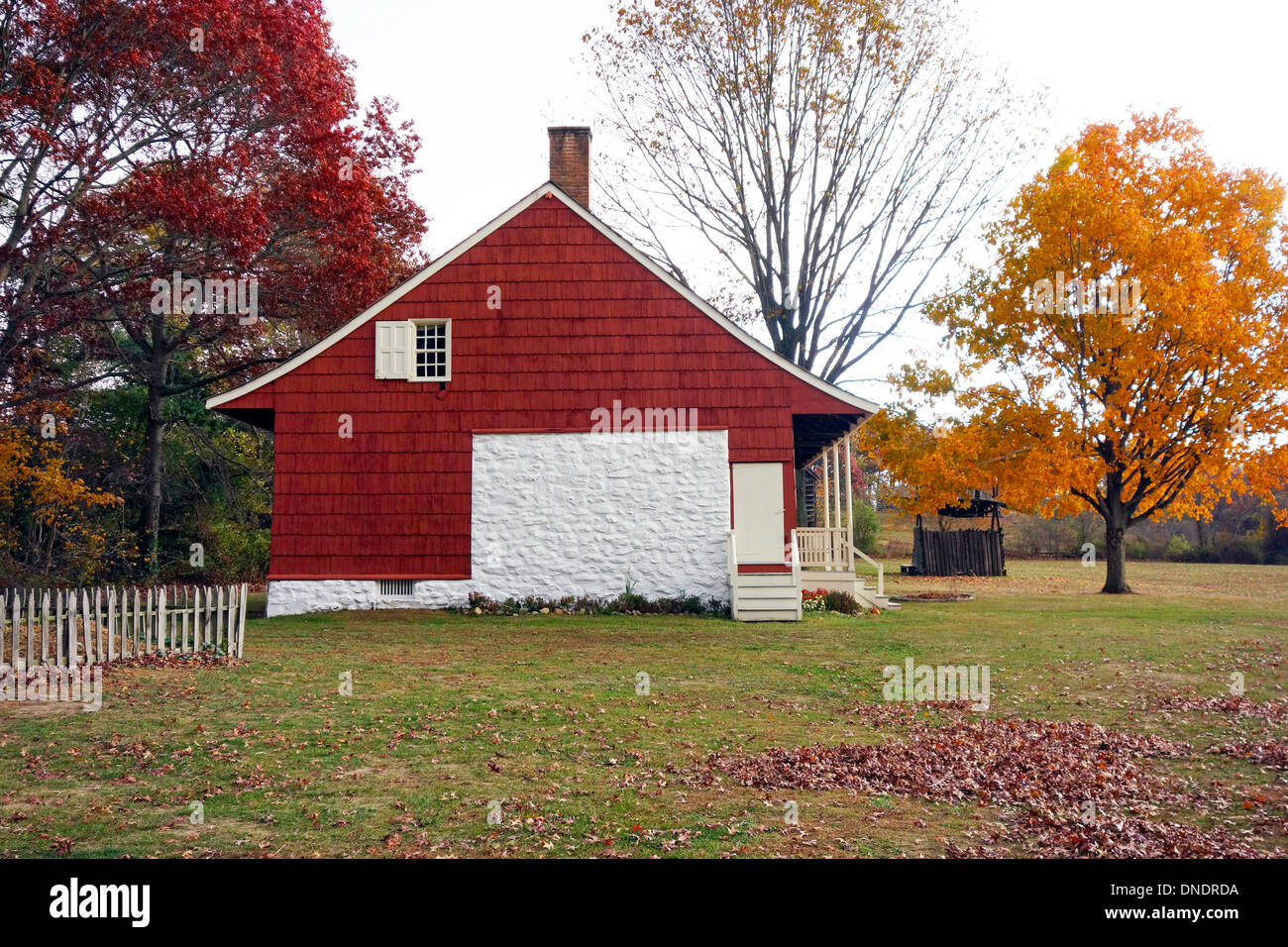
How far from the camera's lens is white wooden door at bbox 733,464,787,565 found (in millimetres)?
19328

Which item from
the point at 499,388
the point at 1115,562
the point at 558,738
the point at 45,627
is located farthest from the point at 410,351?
the point at 1115,562

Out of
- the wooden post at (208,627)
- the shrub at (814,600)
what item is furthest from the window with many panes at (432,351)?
the shrub at (814,600)

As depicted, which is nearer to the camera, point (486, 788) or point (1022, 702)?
point (486, 788)

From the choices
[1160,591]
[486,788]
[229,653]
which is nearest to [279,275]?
[229,653]

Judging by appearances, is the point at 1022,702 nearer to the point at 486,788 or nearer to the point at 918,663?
the point at 918,663

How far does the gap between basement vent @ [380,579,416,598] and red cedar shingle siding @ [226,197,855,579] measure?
538 millimetres

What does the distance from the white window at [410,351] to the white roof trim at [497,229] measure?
523mm

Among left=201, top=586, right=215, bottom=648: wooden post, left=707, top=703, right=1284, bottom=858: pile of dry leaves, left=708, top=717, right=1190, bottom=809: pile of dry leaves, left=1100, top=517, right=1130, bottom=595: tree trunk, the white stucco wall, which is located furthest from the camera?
left=1100, top=517, right=1130, bottom=595: tree trunk

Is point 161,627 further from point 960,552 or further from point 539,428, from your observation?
point 960,552

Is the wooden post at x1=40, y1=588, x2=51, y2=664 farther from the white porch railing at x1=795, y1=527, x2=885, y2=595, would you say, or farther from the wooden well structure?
the wooden well structure

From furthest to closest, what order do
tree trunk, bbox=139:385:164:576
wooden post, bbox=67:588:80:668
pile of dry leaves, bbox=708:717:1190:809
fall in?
tree trunk, bbox=139:385:164:576 → wooden post, bbox=67:588:80:668 → pile of dry leaves, bbox=708:717:1190:809

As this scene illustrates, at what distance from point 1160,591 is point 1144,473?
419 centimetres

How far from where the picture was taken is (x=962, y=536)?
121ft

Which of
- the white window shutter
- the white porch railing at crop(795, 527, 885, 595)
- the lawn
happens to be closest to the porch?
the white porch railing at crop(795, 527, 885, 595)
